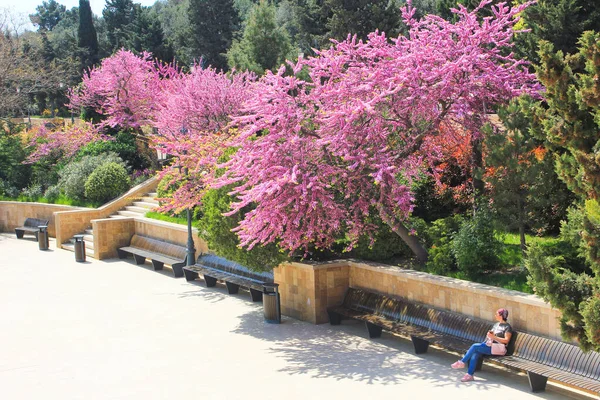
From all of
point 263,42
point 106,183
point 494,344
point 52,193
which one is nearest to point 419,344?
point 494,344

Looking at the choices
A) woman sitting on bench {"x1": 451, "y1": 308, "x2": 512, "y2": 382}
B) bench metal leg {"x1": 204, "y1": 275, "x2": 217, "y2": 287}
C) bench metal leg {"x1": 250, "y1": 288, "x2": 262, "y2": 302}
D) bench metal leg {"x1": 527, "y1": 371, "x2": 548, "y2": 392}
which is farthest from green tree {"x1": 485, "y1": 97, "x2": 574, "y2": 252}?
bench metal leg {"x1": 204, "y1": 275, "x2": 217, "y2": 287}

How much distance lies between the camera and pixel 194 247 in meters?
18.1

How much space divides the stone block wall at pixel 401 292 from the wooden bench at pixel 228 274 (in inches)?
35.5

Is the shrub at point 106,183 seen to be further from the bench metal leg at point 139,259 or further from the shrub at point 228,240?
the shrub at point 228,240

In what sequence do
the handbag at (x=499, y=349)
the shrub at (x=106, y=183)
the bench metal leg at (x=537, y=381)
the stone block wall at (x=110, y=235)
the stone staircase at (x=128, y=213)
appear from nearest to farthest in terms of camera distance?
1. the bench metal leg at (x=537, y=381)
2. the handbag at (x=499, y=349)
3. the stone block wall at (x=110, y=235)
4. the stone staircase at (x=128, y=213)
5. the shrub at (x=106, y=183)

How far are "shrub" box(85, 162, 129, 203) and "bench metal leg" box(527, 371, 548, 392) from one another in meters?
18.2

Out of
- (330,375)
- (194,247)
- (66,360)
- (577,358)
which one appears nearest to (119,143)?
(194,247)

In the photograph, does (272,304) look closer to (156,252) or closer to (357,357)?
(357,357)

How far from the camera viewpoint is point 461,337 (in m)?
10.6

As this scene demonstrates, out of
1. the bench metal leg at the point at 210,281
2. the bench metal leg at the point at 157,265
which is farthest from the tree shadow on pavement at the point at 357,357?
the bench metal leg at the point at 157,265

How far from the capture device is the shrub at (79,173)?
2511 cm

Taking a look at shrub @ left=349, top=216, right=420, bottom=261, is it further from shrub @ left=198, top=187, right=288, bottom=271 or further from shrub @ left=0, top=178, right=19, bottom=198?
shrub @ left=0, top=178, right=19, bottom=198

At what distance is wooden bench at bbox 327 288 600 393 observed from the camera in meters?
8.77

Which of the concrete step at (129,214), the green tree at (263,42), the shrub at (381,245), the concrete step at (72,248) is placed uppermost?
the green tree at (263,42)
